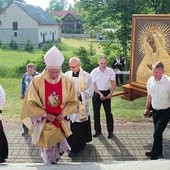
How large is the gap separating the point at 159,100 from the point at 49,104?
203 centimetres

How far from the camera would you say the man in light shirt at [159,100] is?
5.53m

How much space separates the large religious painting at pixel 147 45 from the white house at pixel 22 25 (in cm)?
4560

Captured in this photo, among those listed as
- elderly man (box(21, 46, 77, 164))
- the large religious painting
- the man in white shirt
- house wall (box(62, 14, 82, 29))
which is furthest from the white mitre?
house wall (box(62, 14, 82, 29))

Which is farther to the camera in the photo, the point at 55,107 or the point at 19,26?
the point at 19,26

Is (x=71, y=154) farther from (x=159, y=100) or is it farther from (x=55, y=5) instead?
(x=55, y=5)

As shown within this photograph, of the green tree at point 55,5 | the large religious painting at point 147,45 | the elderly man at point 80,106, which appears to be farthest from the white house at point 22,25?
the green tree at point 55,5

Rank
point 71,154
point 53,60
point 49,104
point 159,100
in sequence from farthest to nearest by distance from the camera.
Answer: point 71,154 < point 159,100 < point 49,104 < point 53,60

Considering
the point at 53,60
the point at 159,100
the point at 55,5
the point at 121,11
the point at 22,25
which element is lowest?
the point at 159,100

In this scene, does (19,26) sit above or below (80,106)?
above

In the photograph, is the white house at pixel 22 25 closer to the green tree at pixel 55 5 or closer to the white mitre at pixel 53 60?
the white mitre at pixel 53 60

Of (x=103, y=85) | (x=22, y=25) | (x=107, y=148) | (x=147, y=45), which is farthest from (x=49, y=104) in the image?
(x=22, y=25)

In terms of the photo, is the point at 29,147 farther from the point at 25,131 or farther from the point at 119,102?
the point at 119,102

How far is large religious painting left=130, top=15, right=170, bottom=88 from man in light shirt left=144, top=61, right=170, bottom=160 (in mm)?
1355

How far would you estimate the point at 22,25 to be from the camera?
177 feet
